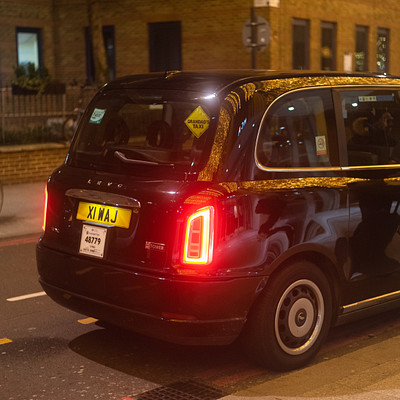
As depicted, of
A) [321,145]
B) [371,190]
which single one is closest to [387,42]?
[371,190]

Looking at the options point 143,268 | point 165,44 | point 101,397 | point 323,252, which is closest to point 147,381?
point 101,397

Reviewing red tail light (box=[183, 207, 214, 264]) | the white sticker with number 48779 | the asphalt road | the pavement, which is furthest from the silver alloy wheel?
the pavement

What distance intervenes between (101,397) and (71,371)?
1.73 feet

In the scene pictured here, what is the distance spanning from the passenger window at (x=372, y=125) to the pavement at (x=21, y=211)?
603cm

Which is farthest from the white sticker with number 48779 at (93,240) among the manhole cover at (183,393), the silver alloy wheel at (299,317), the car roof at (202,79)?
the silver alloy wheel at (299,317)

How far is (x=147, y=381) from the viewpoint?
5.21 m

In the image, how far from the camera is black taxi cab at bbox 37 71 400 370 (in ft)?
16.2

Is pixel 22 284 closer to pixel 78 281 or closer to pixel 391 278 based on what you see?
pixel 78 281

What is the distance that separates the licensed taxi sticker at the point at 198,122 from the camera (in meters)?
5.14

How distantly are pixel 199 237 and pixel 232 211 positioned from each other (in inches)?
9.8

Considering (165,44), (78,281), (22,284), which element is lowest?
(22,284)

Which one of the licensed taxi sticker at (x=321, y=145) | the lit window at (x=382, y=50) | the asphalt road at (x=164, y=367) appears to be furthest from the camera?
the lit window at (x=382, y=50)

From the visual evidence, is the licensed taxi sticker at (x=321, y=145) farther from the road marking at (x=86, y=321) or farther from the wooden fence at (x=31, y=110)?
the wooden fence at (x=31, y=110)

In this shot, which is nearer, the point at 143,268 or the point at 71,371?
the point at 143,268
